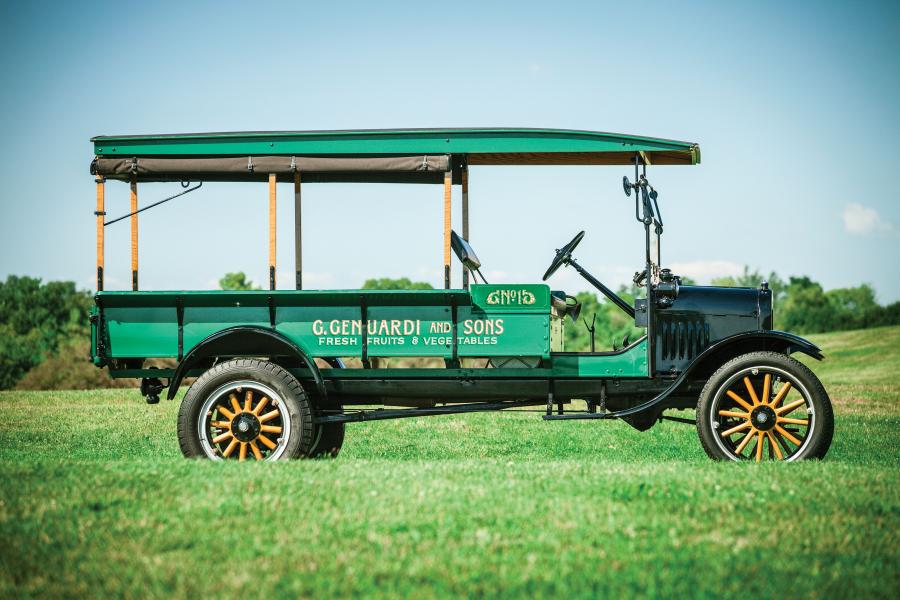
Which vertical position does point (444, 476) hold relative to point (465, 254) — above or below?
below

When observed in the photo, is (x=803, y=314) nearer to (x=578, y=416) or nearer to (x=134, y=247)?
(x=578, y=416)

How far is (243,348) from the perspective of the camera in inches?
290

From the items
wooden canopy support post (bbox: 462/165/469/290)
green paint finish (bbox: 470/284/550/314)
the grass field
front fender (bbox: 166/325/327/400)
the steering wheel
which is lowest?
the grass field

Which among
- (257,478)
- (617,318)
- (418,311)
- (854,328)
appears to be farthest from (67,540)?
(854,328)

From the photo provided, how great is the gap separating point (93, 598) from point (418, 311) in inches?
142

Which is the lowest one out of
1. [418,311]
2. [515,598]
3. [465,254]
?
[515,598]

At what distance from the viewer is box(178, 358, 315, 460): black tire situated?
7035mm

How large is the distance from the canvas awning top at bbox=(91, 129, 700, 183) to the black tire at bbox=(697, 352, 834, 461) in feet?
6.27

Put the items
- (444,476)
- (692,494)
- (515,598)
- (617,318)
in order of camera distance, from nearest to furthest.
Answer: (515,598), (692,494), (444,476), (617,318)

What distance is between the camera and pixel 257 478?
5.82m

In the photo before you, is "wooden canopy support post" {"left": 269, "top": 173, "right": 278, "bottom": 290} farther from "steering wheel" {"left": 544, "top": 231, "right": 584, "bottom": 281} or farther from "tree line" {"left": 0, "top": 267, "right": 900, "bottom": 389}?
"tree line" {"left": 0, "top": 267, "right": 900, "bottom": 389}

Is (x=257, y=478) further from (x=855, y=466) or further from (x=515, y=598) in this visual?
(x=855, y=466)

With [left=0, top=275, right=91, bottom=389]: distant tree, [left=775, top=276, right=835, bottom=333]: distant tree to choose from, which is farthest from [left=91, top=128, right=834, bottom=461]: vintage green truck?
[left=775, top=276, right=835, bottom=333]: distant tree

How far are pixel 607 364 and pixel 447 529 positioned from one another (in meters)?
3.00
